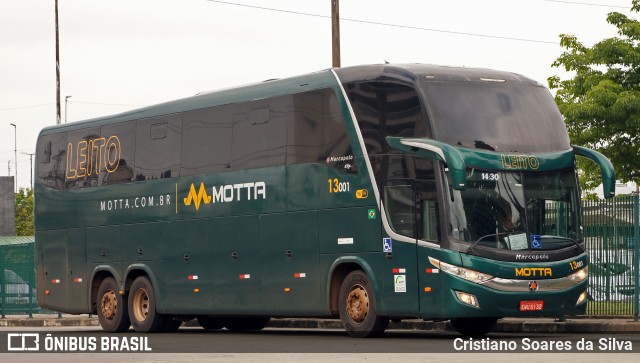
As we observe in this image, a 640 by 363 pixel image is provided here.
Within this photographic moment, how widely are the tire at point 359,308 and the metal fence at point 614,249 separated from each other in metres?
4.24

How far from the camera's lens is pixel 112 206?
2750 centimetres

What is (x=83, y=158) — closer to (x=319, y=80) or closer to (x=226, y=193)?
(x=226, y=193)

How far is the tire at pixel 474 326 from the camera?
22125mm

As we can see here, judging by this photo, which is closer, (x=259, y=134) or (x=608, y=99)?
(x=259, y=134)

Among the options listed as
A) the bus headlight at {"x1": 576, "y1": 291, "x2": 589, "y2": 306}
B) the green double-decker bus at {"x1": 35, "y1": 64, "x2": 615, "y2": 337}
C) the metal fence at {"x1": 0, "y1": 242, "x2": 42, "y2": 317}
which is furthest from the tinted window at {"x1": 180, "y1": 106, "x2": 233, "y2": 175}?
the metal fence at {"x1": 0, "y1": 242, "x2": 42, "y2": 317}

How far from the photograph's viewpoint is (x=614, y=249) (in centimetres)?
2353

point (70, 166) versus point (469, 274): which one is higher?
point (70, 166)

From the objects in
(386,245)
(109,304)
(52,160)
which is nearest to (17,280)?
(52,160)

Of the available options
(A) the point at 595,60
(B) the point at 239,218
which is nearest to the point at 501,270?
(B) the point at 239,218

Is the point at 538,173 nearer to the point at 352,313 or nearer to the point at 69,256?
the point at 352,313

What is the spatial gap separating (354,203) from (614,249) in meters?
5.00

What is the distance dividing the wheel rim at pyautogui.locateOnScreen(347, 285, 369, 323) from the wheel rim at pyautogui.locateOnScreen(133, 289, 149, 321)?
650cm

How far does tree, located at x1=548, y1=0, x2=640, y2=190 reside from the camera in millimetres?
40125

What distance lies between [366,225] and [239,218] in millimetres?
3680
